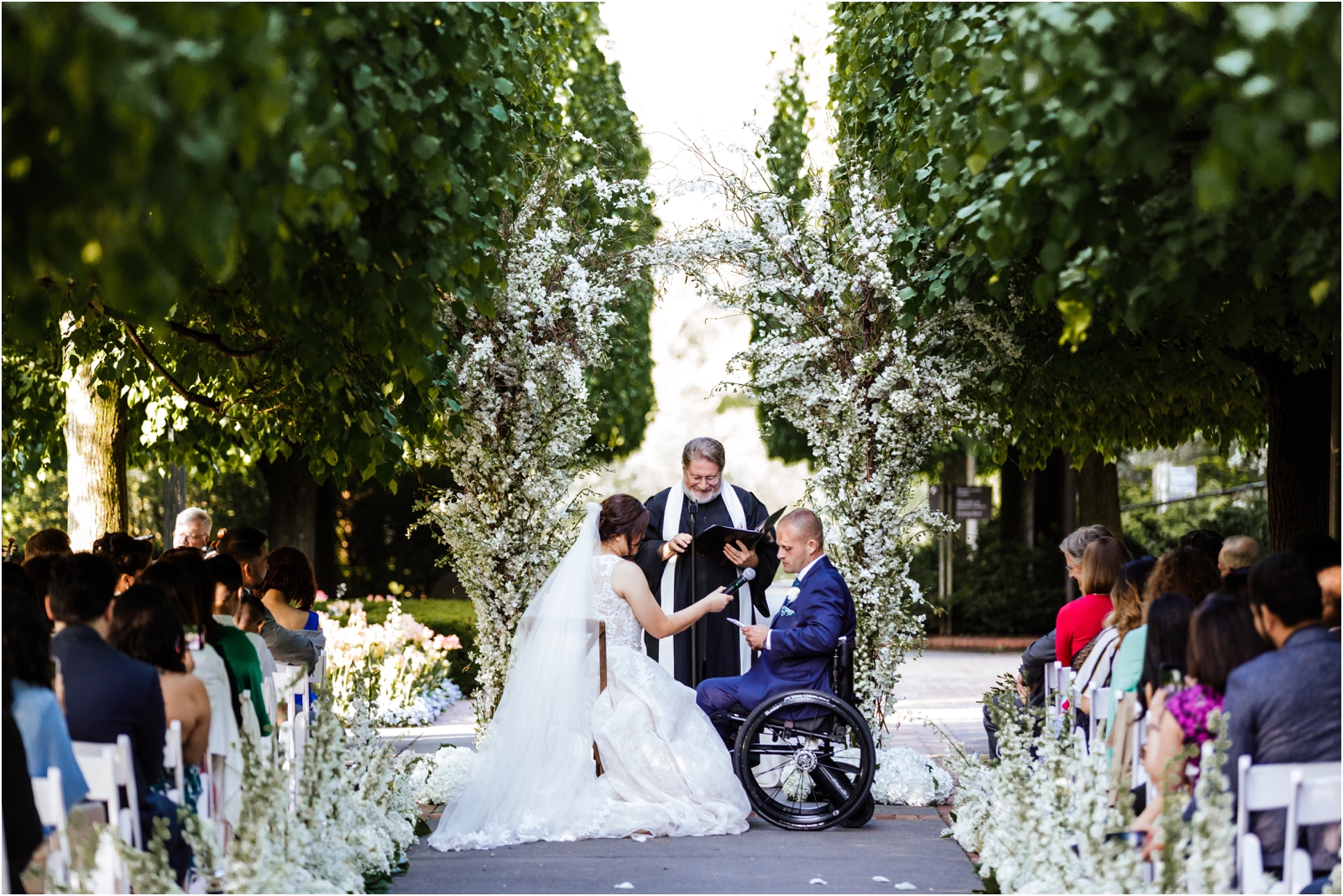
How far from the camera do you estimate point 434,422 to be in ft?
25.6

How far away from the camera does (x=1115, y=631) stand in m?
5.34

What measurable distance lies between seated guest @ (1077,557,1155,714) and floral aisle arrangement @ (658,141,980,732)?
2.21 m

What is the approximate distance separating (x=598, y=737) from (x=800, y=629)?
3.47 feet

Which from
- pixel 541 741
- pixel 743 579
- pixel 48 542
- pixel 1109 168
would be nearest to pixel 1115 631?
pixel 743 579

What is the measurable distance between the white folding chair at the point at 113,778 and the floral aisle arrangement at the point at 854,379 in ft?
15.0

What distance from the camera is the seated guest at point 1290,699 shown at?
371 centimetres

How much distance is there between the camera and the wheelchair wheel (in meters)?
6.22

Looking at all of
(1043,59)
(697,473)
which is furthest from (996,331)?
(1043,59)

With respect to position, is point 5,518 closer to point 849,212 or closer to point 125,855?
point 849,212

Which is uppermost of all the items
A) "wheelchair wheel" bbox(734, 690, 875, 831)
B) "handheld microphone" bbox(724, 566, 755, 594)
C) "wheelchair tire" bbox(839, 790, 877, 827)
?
"handheld microphone" bbox(724, 566, 755, 594)

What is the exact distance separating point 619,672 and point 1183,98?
12.9ft

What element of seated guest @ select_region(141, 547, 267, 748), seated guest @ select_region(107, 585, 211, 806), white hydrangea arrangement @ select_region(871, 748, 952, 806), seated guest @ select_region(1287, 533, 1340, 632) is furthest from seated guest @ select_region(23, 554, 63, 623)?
seated guest @ select_region(1287, 533, 1340, 632)

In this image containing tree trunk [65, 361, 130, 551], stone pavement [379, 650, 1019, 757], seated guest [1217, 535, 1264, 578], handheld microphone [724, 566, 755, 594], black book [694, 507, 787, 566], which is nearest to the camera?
seated guest [1217, 535, 1264, 578]

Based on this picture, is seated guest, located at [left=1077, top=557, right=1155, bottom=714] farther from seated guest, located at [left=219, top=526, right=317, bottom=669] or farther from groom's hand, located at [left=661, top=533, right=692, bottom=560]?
seated guest, located at [left=219, top=526, right=317, bottom=669]
